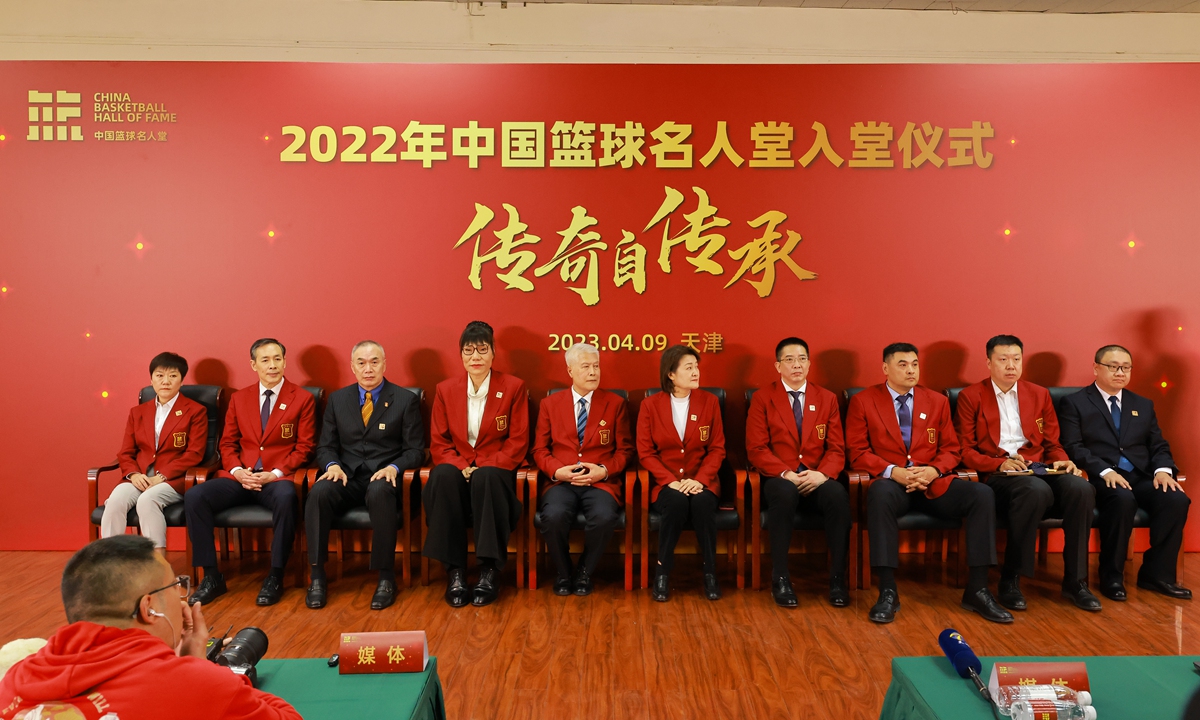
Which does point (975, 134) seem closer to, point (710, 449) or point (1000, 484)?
point (1000, 484)

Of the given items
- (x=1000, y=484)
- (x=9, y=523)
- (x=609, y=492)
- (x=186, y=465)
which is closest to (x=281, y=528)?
(x=186, y=465)

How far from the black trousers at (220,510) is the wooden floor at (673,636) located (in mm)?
217

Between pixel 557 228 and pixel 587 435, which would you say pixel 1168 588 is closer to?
pixel 587 435

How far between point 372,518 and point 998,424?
3.05 m

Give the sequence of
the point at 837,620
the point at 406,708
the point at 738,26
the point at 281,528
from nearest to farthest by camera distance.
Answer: the point at 406,708 < the point at 837,620 < the point at 281,528 < the point at 738,26

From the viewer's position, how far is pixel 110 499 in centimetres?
329

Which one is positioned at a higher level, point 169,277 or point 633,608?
point 169,277

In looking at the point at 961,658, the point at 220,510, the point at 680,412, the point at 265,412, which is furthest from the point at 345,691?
the point at 265,412

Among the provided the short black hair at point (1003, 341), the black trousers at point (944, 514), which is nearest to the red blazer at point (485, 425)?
the black trousers at point (944, 514)

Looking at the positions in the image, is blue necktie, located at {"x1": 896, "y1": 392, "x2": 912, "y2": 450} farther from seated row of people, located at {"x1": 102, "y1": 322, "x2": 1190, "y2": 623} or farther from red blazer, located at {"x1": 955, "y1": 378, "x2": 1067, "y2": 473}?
red blazer, located at {"x1": 955, "y1": 378, "x2": 1067, "y2": 473}

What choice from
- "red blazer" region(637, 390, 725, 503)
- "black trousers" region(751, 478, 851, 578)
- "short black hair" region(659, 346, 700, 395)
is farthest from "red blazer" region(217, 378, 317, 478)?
"black trousers" region(751, 478, 851, 578)

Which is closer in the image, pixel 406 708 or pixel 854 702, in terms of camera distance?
pixel 406 708

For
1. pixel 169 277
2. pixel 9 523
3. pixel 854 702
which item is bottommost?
pixel 854 702

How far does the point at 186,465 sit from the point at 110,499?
1.11ft
